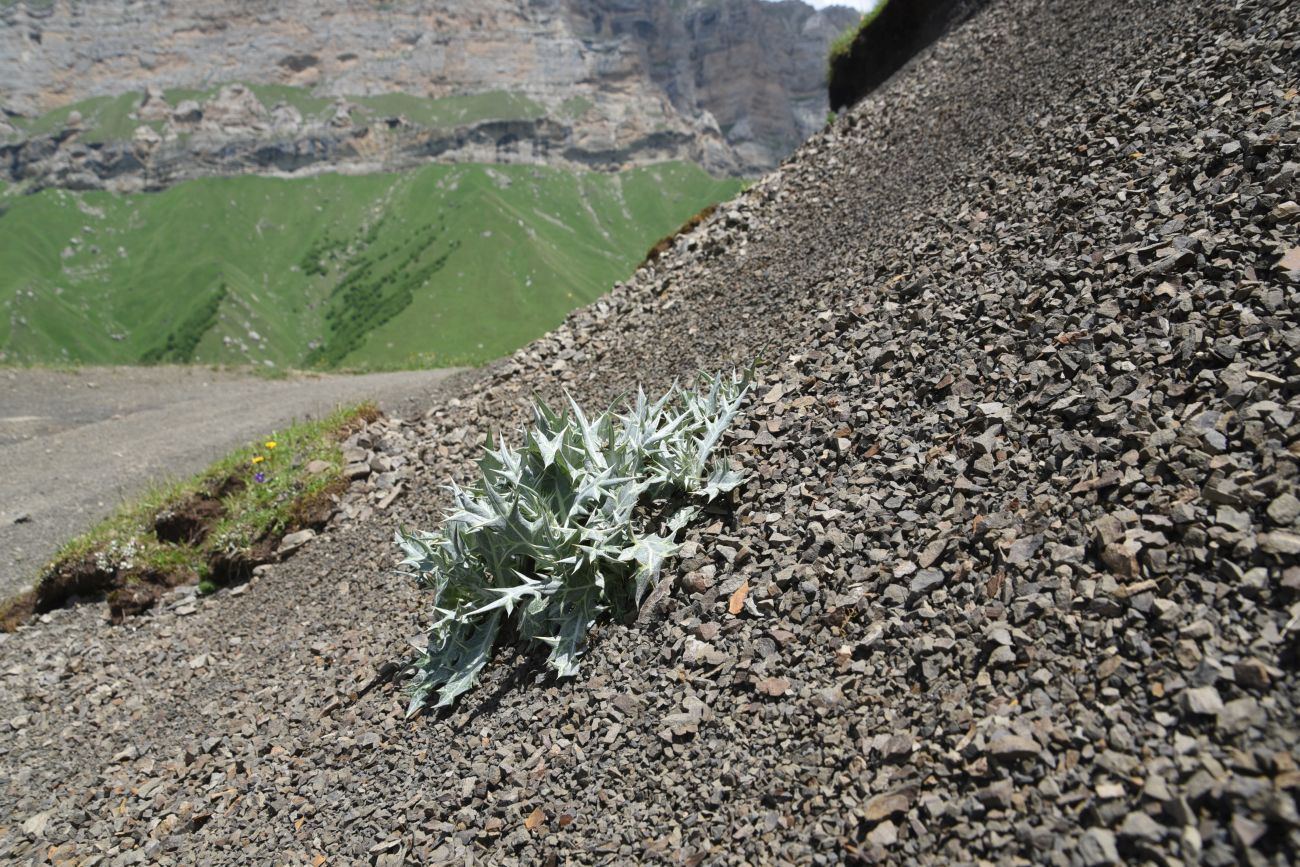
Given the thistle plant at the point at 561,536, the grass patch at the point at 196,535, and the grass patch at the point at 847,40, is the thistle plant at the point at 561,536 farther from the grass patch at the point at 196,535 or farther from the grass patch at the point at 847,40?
the grass patch at the point at 847,40

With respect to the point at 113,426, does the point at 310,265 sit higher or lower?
Result: higher

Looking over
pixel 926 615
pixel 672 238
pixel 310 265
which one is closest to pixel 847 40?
pixel 672 238

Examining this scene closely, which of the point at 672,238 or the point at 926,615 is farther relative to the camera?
the point at 672,238

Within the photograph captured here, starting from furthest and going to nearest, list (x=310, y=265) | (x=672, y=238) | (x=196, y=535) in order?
(x=310, y=265), (x=672, y=238), (x=196, y=535)

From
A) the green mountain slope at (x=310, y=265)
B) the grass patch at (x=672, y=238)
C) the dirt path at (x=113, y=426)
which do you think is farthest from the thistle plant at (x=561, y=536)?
the green mountain slope at (x=310, y=265)

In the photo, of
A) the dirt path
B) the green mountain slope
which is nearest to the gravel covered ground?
the dirt path

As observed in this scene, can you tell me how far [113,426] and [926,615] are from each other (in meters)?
15.7

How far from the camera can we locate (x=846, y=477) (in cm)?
467

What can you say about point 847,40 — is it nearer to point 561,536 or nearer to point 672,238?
point 672,238

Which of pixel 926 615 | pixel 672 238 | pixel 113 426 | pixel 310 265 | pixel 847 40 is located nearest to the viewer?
pixel 926 615

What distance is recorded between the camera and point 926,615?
355cm

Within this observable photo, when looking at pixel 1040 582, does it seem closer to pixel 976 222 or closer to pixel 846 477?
pixel 846 477

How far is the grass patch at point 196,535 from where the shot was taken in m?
8.56

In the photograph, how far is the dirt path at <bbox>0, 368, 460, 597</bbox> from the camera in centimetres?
1103
